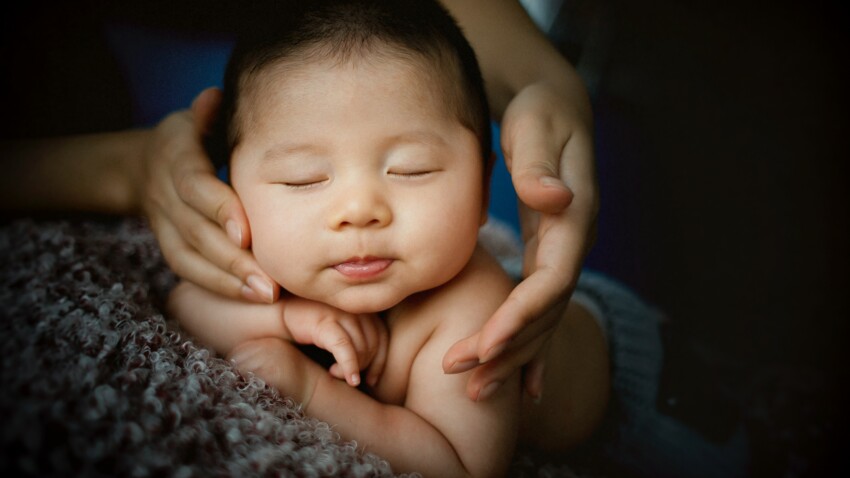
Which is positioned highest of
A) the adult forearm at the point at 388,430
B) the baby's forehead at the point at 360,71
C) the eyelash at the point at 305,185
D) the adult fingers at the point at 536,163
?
the baby's forehead at the point at 360,71

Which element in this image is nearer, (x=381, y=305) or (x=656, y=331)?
(x=381, y=305)

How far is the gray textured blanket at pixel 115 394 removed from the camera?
0.98 ft

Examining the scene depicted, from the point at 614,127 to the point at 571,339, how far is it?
42 cm

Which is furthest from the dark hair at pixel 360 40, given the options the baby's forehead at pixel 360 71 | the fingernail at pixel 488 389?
the fingernail at pixel 488 389

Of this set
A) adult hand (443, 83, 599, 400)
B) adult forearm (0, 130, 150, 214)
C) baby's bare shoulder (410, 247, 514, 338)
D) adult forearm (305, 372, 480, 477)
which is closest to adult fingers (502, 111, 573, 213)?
adult hand (443, 83, 599, 400)

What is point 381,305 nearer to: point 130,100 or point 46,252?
point 46,252

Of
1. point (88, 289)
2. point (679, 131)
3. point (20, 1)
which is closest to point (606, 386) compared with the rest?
point (679, 131)

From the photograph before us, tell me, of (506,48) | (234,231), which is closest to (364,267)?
(234,231)

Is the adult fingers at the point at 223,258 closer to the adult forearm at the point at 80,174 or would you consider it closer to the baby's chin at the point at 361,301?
the baby's chin at the point at 361,301

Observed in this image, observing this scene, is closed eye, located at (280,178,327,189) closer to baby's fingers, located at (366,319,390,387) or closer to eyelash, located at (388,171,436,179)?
eyelash, located at (388,171,436,179)

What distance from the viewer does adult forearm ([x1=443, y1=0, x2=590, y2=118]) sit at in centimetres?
68

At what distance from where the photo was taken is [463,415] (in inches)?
18.8

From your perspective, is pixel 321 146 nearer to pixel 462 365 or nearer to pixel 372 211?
pixel 372 211

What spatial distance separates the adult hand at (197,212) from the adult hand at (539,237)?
213mm
